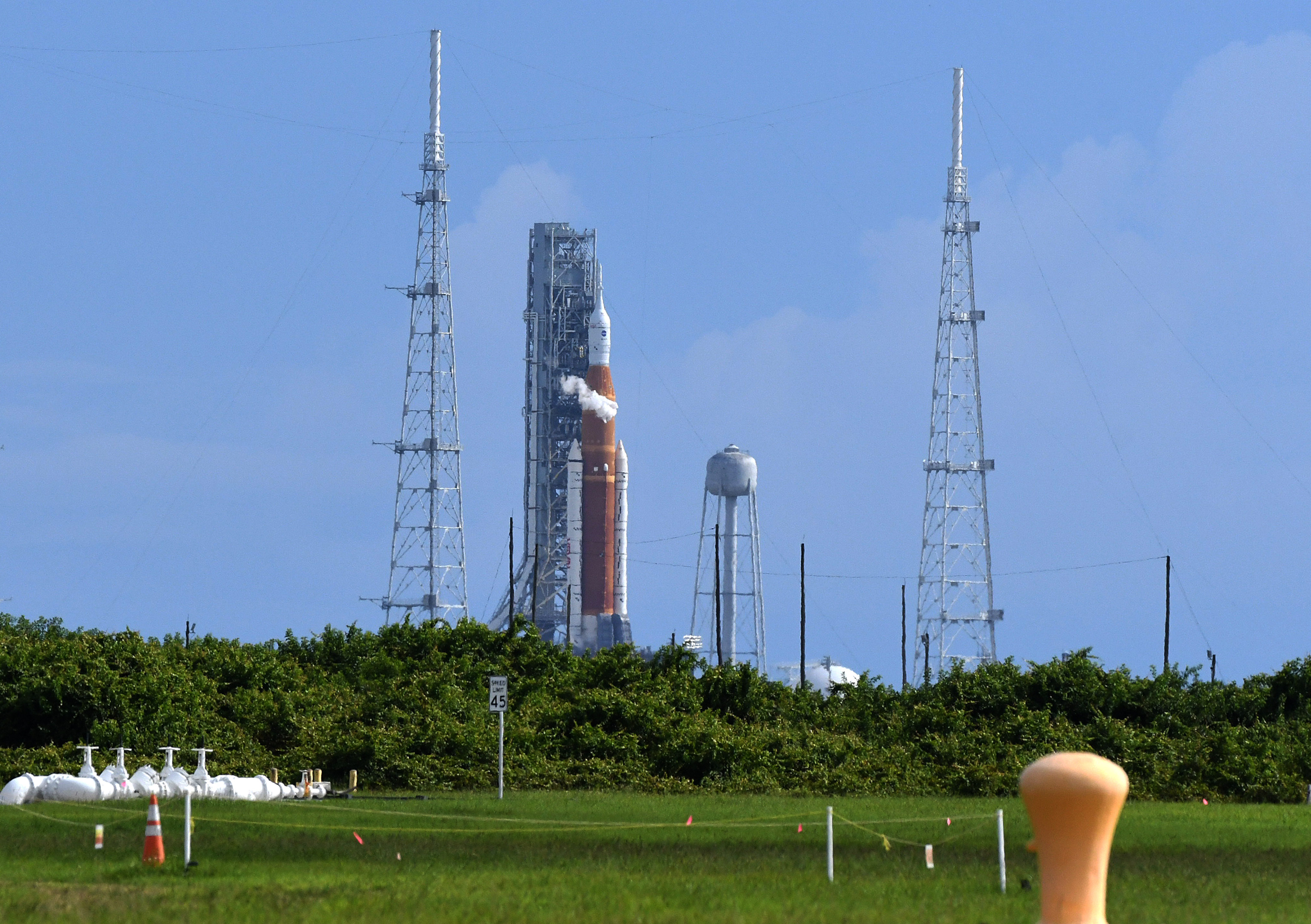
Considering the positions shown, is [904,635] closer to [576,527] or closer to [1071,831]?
[576,527]

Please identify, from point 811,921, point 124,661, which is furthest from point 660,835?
point 124,661

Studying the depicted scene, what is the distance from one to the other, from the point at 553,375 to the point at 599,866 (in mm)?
98190

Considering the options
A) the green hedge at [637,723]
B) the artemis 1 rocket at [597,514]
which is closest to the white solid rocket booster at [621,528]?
the artemis 1 rocket at [597,514]

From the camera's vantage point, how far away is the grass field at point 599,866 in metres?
14.6

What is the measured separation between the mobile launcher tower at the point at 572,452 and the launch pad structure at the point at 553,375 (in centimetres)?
7

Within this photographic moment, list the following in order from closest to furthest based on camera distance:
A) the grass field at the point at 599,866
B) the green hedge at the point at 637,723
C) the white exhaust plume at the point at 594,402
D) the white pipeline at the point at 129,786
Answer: the grass field at the point at 599,866, the white pipeline at the point at 129,786, the green hedge at the point at 637,723, the white exhaust plume at the point at 594,402

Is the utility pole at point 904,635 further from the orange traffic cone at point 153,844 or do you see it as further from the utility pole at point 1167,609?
the orange traffic cone at point 153,844

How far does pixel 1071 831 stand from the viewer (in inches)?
235

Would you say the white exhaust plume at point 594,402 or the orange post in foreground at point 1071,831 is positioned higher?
the white exhaust plume at point 594,402

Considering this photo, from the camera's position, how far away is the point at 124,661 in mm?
43656

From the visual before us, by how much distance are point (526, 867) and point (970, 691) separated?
29.9m

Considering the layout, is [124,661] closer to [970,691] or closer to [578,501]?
[970,691]

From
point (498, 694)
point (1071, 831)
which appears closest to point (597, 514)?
point (498, 694)

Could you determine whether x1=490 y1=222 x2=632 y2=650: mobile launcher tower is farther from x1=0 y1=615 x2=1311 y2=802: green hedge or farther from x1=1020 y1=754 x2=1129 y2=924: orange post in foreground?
x1=1020 y1=754 x2=1129 y2=924: orange post in foreground
